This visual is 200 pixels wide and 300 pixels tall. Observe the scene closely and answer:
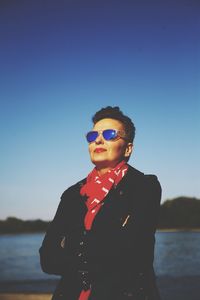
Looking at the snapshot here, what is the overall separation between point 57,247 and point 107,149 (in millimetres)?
707

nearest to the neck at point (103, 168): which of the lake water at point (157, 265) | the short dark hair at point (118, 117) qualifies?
the short dark hair at point (118, 117)

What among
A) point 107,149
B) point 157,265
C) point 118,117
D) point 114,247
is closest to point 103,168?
point 107,149

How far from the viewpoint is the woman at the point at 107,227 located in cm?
183

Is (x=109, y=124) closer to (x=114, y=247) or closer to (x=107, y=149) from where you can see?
(x=107, y=149)

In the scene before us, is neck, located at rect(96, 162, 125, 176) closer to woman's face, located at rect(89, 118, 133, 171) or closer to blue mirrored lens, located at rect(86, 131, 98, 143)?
woman's face, located at rect(89, 118, 133, 171)

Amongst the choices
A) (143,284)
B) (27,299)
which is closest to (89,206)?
(143,284)

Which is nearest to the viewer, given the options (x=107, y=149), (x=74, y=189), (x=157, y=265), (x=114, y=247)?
(x=114, y=247)

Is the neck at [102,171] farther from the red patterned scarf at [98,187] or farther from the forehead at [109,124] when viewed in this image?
the forehead at [109,124]

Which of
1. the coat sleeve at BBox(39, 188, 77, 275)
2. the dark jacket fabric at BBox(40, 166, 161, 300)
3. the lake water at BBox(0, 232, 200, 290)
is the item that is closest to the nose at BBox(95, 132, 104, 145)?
the dark jacket fabric at BBox(40, 166, 161, 300)

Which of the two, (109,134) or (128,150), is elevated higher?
(109,134)

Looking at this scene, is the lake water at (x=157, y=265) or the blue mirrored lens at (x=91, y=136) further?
the lake water at (x=157, y=265)

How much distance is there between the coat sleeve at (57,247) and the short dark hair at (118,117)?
58cm

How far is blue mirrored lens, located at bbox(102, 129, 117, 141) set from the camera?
2197 millimetres

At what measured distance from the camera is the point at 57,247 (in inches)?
81.8
